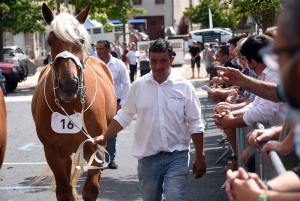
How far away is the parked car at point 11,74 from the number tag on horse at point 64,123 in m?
20.5

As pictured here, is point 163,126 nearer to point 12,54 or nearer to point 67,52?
point 67,52

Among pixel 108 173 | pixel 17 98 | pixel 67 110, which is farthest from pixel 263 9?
pixel 17 98

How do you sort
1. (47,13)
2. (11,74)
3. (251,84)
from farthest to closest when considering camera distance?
(11,74)
(47,13)
(251,84)

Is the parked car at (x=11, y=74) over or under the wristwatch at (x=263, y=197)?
under

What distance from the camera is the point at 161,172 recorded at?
5590mm

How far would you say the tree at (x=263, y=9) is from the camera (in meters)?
11.9

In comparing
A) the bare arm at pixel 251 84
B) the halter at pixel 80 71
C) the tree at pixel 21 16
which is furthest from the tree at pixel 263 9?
the tree at pixel 21 16

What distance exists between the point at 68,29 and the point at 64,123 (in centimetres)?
102

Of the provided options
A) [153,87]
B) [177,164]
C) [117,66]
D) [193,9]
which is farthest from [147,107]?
[193,9]

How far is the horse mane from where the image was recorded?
6.61 meters

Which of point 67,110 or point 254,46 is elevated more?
point 254,46

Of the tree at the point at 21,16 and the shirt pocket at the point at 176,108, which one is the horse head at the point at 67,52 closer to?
→ the shirt pocket at the point at 176,108

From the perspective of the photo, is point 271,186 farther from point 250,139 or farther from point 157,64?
point 157,64

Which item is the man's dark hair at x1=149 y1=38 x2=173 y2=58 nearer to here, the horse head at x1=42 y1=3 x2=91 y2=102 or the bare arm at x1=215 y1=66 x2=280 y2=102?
the horse head at x1=42 y1=3 x2=91 y2=102
